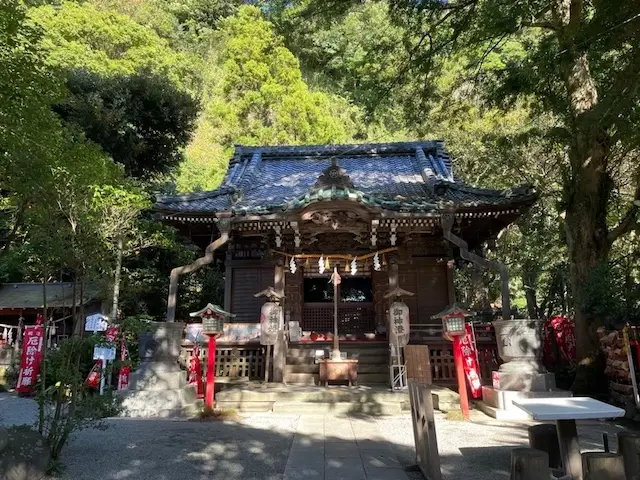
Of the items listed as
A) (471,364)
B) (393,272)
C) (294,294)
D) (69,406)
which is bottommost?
(69,406)

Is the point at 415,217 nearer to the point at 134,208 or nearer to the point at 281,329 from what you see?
the point at 281,329

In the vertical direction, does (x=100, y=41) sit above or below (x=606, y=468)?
above

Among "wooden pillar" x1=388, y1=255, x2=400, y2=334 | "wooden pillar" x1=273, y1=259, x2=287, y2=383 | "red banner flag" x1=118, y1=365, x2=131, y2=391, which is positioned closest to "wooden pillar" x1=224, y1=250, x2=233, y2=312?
"wooden pillar" x1=273, y1=259, x2=287, y2=383

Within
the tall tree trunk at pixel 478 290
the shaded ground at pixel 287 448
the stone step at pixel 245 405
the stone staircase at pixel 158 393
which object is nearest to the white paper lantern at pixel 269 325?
the stone step at pixel 245 405

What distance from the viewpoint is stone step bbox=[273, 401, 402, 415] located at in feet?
24.4

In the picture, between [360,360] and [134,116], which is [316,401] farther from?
[134,116]

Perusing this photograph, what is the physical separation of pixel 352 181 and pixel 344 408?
21.0 feet

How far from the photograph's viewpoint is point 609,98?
570 cm

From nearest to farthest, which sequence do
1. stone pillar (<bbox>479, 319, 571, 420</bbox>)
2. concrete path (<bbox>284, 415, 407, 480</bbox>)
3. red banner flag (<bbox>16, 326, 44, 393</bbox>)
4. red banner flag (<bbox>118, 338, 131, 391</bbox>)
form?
1. concrete path (<bbox>284, 415, 407, 480</bbox>)
2. stone pillar (<bbox>479, 319, 571, 420</bbox>)
3. red banner flag (<bbox>118, 338, 131, 391</bbox>)
4. red banner flag (<bbox>16, 326, 44, 393</bbox>)

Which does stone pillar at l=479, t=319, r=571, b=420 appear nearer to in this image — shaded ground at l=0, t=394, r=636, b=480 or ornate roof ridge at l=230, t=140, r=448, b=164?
shaded ground at l=0, t=394, r=636, b=480

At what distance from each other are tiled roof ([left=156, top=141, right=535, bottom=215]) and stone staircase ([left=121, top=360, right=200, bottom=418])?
3.51 m

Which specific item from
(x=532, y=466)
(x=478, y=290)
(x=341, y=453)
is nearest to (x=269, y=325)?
→ (x=341, y=453)

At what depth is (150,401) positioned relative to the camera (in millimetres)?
7262

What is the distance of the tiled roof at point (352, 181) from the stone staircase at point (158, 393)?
3.51 m
